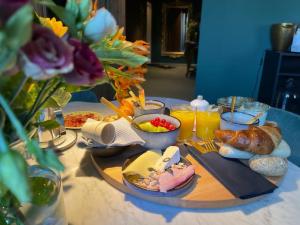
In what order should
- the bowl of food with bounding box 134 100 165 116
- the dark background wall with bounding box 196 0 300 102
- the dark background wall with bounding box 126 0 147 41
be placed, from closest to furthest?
the bowl of food with bounding box 134 100 165 116 → the dark background wall with bounding box 196 0 300 102 → the dark background wall with bounding box 126 0 147 41

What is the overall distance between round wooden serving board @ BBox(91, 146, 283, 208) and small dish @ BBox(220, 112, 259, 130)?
191 mm

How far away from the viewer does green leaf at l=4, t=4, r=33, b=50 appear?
218 millimetres

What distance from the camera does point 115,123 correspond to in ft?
2.67

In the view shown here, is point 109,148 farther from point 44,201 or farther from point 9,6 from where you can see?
point 9,6

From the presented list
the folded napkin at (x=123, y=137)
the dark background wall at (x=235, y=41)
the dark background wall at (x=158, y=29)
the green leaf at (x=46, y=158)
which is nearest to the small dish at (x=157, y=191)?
the folded napkin at (x=123, y=137)

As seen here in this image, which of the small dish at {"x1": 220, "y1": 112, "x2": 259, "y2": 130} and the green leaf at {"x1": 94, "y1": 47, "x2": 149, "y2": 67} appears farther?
the small dish at {"x1": 220, "y1": 112, "x2": 259, "y2": 130}

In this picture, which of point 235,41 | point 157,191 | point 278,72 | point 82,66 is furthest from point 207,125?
point 235,41

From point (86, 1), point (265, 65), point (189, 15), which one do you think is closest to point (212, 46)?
point (265, 65)

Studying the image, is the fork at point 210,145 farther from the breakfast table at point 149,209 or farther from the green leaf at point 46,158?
the green leaf at point 46,158

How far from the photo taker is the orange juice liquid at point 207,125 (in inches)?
37.0

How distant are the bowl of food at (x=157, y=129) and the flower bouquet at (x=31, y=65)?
42 cm

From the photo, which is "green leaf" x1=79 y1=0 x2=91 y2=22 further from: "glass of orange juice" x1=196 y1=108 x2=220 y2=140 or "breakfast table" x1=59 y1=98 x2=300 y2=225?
"glass of orange juice" x1=196 y1=108 x2=220 y2=140

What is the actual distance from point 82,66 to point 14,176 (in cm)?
13

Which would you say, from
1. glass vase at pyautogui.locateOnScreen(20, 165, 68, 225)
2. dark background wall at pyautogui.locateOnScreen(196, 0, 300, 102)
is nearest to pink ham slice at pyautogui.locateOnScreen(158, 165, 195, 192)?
glass vase at pyautogui.locateOnScreen(20, 165, 68, 225)
